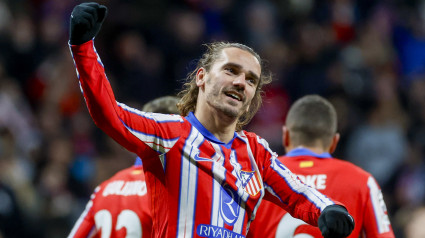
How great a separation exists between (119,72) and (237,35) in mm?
1746

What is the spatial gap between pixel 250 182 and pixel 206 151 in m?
0.29

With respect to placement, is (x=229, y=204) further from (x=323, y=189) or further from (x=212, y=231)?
(x=323, y=189)

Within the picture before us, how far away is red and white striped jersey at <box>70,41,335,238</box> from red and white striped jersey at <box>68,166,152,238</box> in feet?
3.92

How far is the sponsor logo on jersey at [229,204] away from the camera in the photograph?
11.2 ft

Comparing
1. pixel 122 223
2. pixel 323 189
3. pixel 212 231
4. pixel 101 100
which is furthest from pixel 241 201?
pixel 122 223

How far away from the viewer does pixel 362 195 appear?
4.40 m

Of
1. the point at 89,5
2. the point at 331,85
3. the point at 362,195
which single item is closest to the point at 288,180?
the point at 362,195

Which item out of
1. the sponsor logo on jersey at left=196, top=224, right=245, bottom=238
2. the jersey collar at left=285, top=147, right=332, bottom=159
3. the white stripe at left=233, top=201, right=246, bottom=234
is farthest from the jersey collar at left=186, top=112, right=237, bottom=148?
the jersey collar at left=285, top=147, right=332, bottom=159

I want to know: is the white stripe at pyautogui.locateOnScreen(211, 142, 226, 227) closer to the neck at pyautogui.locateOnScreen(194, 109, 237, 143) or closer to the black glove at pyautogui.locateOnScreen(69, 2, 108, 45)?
the neck at pyautogui.locateOnScreen(194, 109, 237, 143)

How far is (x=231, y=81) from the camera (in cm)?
358

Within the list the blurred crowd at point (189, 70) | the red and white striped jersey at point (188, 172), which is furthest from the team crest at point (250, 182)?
the blurred crowd at point (189, 70)

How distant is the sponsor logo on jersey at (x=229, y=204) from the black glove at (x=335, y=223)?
1.34ft

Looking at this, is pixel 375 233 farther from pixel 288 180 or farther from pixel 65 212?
pixel 65 212

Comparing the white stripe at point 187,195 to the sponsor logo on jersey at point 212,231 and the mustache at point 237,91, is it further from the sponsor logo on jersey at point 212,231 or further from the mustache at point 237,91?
the mustache at point 237,91
